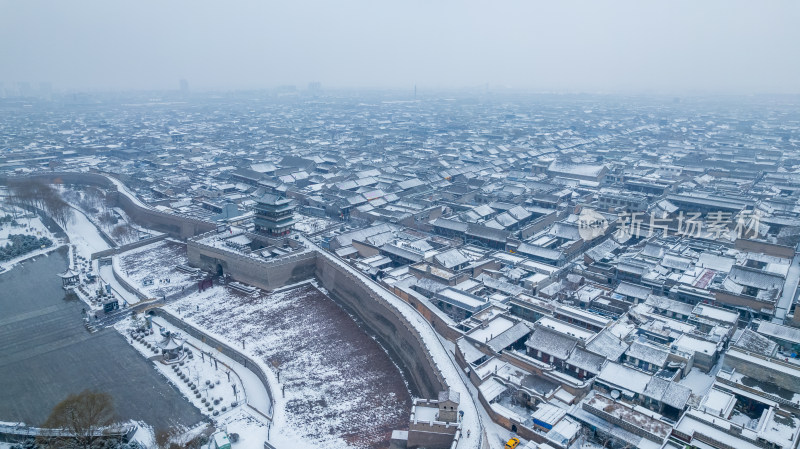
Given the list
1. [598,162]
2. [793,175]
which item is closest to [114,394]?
[598,162]

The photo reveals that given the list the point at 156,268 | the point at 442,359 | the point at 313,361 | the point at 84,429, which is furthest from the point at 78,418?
the point at 156,268

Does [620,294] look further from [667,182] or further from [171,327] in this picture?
[667,182]

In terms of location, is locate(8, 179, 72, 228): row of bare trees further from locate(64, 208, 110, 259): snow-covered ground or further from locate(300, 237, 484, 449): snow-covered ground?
locate(300, 237, 484, 449): snow-covered ground

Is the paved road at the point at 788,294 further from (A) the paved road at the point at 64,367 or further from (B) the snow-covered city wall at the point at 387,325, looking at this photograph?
(A) the paved road at the point at 64,367

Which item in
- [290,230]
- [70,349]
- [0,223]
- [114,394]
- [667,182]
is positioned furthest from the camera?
[667,182]

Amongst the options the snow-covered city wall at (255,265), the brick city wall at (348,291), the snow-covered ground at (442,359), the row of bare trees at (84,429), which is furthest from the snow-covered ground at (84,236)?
the row of bare trees at (84,429)

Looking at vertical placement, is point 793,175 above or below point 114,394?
above

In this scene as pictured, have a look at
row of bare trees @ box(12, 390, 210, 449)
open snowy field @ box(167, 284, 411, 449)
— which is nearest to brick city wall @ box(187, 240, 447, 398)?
open snowy field @ box(167, 284, 411, 449)
